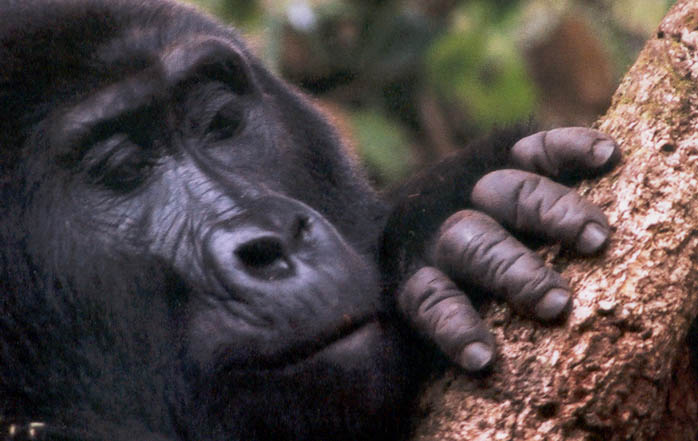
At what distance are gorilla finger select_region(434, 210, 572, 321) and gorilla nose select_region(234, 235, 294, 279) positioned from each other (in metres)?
0.30

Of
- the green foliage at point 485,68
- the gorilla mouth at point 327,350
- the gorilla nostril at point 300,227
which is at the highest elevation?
the gorilla nostril at point 300,227

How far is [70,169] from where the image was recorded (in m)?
1.93

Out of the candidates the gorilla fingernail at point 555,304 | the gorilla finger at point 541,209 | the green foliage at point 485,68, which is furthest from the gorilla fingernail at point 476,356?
the green foliage at point 485,68

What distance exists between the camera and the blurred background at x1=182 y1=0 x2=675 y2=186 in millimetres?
5035

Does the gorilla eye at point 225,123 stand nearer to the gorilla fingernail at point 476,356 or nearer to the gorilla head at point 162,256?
the gorilla head at point 162,256

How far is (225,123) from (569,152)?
0.79 meters

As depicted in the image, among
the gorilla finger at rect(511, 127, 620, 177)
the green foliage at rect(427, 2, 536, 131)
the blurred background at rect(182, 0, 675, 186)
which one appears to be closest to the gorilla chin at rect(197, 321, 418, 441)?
the gorilla finger at rect(511, 127, 620, 177)

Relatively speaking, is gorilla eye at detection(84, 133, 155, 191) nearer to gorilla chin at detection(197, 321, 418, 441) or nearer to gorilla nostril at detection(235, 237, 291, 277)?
gorilla nostril at detection(235, 237, 291, 277)

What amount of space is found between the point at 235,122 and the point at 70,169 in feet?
1.25

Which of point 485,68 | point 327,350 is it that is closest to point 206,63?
point 327,350

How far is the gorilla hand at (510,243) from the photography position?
154 cm

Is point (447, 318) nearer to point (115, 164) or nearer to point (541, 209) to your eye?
point (541, 209)

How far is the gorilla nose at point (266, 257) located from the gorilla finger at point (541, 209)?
389 mm

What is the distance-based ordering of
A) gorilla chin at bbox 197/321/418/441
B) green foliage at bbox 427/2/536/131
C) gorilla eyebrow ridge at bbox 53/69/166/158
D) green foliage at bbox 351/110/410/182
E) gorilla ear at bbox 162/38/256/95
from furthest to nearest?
green foliage at bbox 351/110/410/182, green foliage at bbox 427/2/536/131, gorilla ear at bbox 162/38/256/95, gorilla eyebrow ridge at bbox 53/69/166/158, gorilla chin at bbox 197/321/418/441
